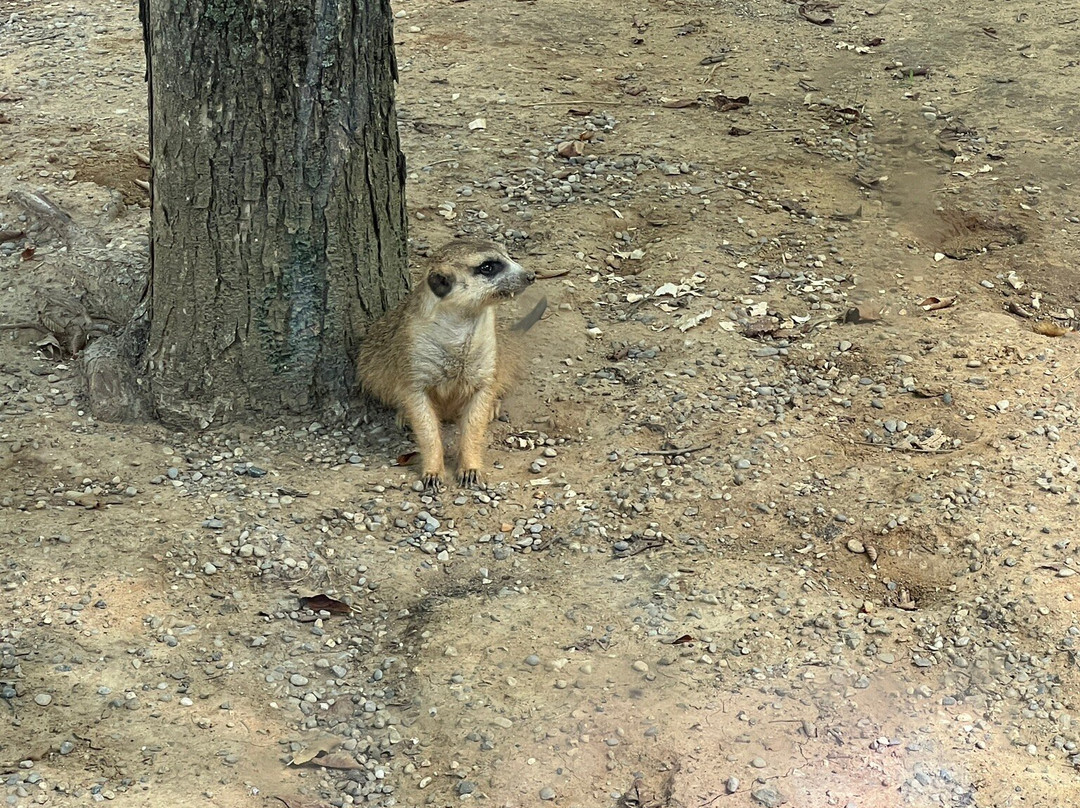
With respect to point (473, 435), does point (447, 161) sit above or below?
above

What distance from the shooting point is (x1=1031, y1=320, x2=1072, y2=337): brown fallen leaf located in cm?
479

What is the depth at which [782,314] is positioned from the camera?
195 inches

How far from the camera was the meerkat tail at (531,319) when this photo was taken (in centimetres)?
493

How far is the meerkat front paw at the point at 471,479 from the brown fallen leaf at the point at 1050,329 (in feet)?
7.89

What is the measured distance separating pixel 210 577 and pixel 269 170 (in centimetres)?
137

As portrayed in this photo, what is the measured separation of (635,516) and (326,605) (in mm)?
1066

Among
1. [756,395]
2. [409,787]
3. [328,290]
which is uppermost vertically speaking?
[328,290]

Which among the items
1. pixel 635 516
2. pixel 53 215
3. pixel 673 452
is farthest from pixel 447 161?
pixel 635 516

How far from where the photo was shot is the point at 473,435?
14.3ft

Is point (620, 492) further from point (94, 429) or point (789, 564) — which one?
point (94, 429)

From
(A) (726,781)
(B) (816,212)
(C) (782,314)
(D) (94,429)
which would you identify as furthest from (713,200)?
(A) (726,781)

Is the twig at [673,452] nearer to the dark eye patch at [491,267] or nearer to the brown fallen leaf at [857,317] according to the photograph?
the dark eye patch at [491,267]

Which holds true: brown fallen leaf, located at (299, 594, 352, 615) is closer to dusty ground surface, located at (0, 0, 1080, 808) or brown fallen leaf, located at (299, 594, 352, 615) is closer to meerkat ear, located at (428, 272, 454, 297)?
dusty ground surface, located at (0, 0, 1080, 808)

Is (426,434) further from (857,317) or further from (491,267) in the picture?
(857,317)
